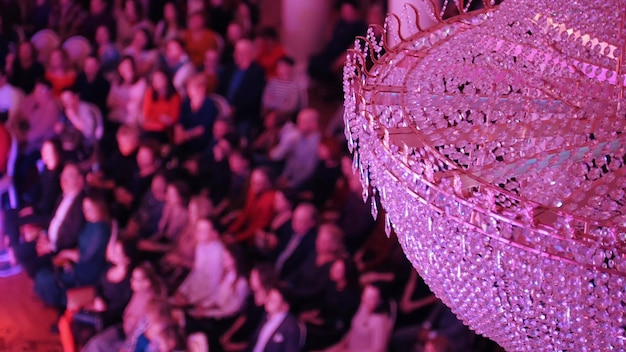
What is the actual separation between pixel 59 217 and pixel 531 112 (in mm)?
5051

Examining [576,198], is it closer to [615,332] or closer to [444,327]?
[615,332]

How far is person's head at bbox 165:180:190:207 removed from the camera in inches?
246

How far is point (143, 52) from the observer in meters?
8.36

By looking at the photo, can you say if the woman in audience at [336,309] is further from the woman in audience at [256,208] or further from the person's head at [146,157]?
the person's head at [146,157]

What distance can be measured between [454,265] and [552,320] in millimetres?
182

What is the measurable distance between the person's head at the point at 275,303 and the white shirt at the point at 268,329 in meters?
0.02

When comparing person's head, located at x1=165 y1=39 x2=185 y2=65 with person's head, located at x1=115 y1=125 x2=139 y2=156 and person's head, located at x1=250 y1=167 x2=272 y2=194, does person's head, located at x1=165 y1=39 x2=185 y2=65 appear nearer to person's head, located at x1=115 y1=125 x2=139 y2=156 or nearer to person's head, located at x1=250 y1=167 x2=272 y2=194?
person's head, located at x1=115 y1=125 x2=139 y2=156

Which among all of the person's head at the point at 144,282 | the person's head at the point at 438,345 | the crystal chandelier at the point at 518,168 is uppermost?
the crystal chandelier at the point at 518,168

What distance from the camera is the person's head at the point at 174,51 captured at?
26.6ft

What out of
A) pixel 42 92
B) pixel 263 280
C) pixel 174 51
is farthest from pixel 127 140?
pixel 263 280

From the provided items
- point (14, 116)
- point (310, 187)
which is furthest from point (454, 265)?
point (14, 116)

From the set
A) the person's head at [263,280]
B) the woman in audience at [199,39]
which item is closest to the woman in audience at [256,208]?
the person's head at [263,280]

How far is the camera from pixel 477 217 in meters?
1.42

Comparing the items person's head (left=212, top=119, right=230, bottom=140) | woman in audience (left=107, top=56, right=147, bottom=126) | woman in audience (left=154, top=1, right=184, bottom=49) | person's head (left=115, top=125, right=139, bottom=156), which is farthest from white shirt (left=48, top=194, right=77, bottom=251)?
woman in audience (left=154, top=1, right=184, bottom=49)
